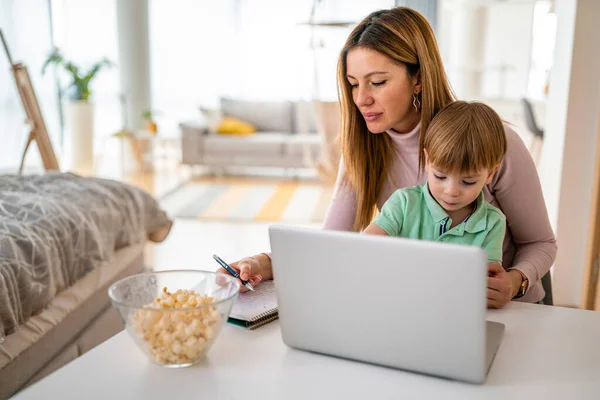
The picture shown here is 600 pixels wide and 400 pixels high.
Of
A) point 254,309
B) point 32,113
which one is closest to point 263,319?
point 254,309

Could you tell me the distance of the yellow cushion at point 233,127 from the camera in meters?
6.31

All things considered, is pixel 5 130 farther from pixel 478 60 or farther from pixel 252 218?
pixel 478 60

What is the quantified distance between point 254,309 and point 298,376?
0.73 feet

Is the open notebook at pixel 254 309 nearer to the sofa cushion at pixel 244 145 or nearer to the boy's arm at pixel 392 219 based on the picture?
the boy's arm at pixel 392 219

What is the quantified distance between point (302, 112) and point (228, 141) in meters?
0.81

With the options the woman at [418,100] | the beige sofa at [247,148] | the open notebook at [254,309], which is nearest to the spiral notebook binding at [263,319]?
the open notebook at [254,309]

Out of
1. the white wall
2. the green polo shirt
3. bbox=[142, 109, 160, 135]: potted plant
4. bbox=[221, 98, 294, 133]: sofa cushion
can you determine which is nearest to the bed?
the green polo shirt

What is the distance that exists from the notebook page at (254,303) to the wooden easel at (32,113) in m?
2.26

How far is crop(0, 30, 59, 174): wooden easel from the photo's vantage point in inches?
119

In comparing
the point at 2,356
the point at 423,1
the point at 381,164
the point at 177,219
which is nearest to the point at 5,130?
the point at 177,219

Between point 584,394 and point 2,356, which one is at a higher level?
point 584,394

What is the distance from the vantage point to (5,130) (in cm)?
616

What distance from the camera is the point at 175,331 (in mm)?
Answer: 811

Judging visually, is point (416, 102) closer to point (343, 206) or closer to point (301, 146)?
point (343, 206)
